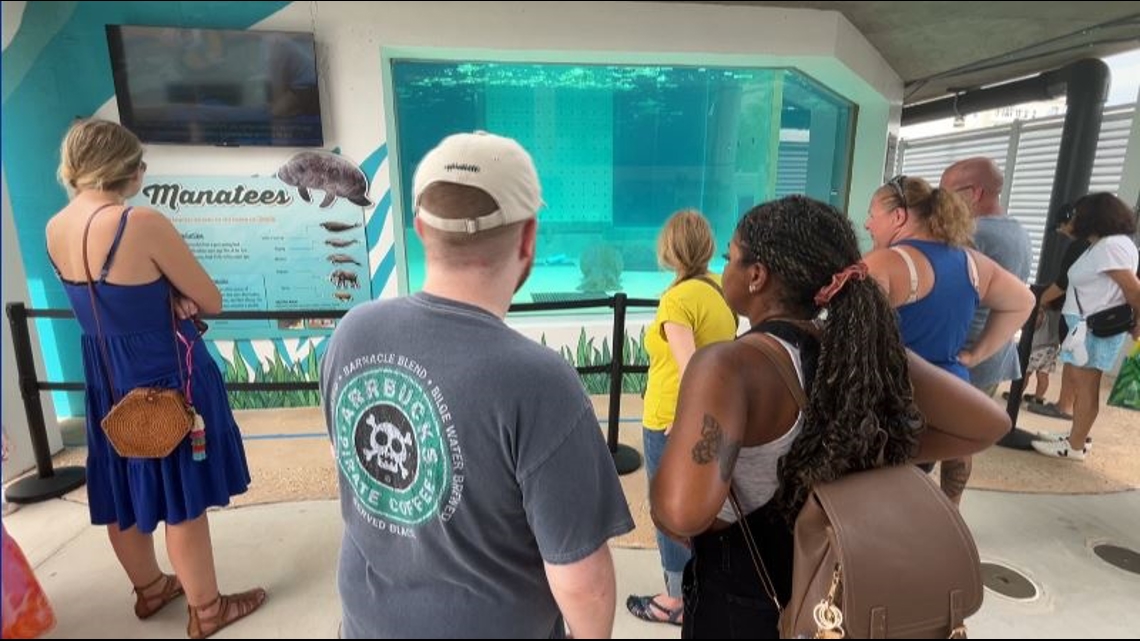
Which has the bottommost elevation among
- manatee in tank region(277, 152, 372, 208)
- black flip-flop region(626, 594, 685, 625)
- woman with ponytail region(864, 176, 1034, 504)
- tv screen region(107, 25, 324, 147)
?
black flip-flop region(626, 594, 685, 625)

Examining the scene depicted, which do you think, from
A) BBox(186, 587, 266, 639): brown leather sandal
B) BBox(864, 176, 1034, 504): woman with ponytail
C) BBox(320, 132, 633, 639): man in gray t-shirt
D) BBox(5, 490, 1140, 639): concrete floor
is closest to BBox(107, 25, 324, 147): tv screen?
BBox(5, 490, 1140, 639): concrete floor

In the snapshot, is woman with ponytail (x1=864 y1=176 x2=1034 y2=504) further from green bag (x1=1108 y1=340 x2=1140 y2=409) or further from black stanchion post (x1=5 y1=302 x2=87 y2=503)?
black stanchion post (x1=5 y1=302 x2=87 y2=503)

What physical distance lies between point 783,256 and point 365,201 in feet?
10.8

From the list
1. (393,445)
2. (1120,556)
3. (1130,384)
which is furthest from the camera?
(1130,384)

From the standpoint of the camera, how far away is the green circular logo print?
864mm

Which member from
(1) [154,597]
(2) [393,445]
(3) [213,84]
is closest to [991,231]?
(2) [393,445]

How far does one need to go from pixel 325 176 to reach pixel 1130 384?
14.8 feet

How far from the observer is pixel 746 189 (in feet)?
17.8

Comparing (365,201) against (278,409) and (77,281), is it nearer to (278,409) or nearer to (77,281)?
(278,409)

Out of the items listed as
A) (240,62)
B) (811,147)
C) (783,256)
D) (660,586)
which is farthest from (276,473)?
(811,147)

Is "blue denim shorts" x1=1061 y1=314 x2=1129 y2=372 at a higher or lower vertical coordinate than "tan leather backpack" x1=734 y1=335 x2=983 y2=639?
lower

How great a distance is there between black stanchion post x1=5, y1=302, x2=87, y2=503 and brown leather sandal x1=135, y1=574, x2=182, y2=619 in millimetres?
1315

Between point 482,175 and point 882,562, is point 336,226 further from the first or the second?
point 882,562

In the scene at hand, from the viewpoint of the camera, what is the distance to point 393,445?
91 centimetres
